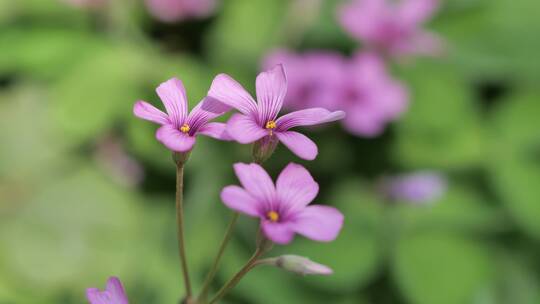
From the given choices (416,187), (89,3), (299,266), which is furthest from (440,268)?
(89,3)

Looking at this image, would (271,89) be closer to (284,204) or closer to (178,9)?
(284,204)

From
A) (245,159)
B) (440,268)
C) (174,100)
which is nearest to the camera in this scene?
(174,100)

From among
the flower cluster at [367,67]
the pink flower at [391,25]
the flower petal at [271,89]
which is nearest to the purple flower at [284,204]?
the flower petal at [271,89]

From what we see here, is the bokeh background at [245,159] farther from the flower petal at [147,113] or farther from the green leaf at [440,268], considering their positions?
the flower petal at [147,113]

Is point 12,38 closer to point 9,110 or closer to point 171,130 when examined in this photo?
point 9,110

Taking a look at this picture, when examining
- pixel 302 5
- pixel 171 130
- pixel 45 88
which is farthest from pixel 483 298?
pixel 45 88

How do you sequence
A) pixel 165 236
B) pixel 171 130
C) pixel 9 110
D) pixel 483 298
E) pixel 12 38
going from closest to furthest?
pixel 171 130 < pixel 483 298 < pixel 165 236 < pixel 9 110 < pixel 12 38

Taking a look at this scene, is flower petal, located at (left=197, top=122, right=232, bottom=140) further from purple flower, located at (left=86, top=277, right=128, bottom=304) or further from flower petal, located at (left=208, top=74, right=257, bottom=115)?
purple flower, located at (left=86, top=277, right=128, bottom=304)
